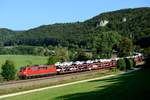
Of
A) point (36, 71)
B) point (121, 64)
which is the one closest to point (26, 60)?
point (121, 64)

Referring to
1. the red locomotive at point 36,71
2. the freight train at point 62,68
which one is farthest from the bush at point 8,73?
the red locomotive at point 36,71

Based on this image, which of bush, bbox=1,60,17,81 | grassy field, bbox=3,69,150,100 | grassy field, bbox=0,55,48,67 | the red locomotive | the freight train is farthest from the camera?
grassy field, bbox=0,55,48,67

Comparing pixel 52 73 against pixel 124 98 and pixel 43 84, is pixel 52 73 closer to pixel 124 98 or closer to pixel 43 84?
pixel 43 84

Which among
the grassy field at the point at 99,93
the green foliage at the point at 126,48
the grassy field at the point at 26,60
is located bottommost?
the grassy field at the point at 99,93

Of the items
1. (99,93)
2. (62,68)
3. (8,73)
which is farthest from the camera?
(62,68)

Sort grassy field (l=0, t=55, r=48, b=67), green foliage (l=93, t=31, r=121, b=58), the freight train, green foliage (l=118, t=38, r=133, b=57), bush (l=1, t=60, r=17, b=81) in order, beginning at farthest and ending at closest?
green foliage (l=93, t=31, r=121, b=58), green foliage (l=118, t=38, r=133, b=57), grassy field (l=0, t=55, r=48, b=67), bush (l=1, t=60, r=17, b=81), the freight train

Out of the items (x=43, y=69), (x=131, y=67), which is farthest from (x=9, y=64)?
(x=131, y=67)

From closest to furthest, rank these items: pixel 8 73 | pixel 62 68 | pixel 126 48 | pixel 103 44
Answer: pixel 8 73 < pixel 62 68 < pixel 126 48 < pixel 103 44

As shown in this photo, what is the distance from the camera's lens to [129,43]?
13600cm

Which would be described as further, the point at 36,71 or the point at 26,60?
the point at 26,60

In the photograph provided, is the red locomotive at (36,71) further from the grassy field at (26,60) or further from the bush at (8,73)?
the grassy field at (26,60)

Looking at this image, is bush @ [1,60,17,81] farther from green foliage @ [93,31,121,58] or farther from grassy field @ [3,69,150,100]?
green foliage @ [93,31,121,58]

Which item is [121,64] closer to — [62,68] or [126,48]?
[62,68]

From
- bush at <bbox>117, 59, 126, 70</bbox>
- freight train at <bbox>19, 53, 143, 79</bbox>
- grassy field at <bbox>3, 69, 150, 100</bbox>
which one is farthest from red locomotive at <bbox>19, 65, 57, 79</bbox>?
grassy field at <bbox>3, 69, 150, 100</bbox>
